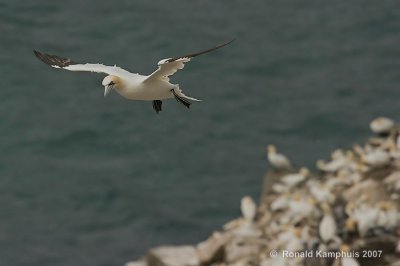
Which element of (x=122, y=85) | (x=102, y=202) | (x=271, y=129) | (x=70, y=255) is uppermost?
(x=271, y=129)

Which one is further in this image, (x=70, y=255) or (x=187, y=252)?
(x=70, y=255)

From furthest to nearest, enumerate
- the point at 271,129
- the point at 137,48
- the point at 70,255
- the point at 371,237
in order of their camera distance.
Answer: the point at 137,48 → the point at 271,129 → the point at 70,255 → the point at 371,237

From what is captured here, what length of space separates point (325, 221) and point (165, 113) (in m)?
12.1

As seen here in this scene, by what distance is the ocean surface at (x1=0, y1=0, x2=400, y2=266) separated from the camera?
2361 cm

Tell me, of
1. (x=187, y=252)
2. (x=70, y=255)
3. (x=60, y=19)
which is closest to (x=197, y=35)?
(x=60, y=19)

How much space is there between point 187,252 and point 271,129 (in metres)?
8.94

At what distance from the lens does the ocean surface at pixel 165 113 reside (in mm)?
23609

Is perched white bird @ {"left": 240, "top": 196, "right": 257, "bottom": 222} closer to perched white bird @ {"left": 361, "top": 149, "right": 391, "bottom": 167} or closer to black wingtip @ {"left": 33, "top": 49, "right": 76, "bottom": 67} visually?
perched white bird @ {"left": 361, "top": 149, "right": 391, "bottom": 167}

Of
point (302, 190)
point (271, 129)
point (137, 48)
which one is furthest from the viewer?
point (137, 48)

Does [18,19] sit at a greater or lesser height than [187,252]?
greater

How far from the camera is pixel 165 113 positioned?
26.9 metres

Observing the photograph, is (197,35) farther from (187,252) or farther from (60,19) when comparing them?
(187,252)

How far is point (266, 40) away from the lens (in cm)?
2917
